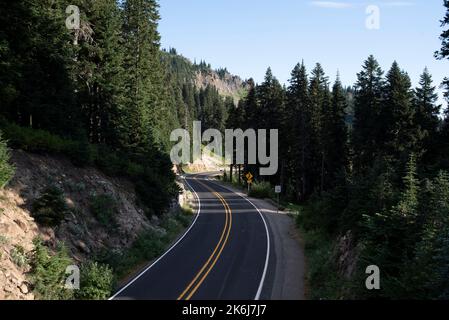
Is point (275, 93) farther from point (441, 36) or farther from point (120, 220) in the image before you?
point (120, 220)

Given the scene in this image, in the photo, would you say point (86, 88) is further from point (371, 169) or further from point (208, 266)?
point (371, 169)

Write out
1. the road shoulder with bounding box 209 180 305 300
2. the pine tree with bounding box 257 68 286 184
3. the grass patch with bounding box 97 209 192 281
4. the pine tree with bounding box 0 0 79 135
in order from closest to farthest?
the road shoulder with bounding box 209 180 305 300 → the grass patch with bounding box 97 209 192 281 → the pine tree with bounding box 0 0 79 135 → the pine tree with bounding box 257 68 286 184

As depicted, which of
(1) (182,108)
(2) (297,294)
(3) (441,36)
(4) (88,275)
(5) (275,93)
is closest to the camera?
(4) (88,275)

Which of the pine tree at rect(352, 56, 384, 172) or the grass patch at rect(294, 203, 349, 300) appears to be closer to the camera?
the grass patch at rect(294, 203, 349, 300)

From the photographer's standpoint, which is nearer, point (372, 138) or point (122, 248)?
point (122, 248)

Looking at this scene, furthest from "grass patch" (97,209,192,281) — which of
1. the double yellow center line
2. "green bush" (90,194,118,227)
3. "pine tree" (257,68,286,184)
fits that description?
"pine tree" (257,68,286,184)

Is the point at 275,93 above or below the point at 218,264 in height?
above

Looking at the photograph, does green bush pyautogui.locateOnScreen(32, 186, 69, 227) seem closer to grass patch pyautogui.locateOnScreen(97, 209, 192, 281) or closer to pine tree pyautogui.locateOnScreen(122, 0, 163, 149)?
grass patch pyautogui.locateOnScreen(97, 209, 192, 281)

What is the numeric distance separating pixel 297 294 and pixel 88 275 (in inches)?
386

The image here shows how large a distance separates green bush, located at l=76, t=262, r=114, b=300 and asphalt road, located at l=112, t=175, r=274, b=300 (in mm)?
608

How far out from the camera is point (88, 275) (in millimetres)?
18453

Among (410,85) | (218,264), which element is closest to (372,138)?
(410,85)

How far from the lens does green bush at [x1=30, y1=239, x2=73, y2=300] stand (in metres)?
16.0

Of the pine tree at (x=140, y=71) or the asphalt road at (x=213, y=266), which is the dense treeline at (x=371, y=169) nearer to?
the asphalt road at (x=213, y=266)
